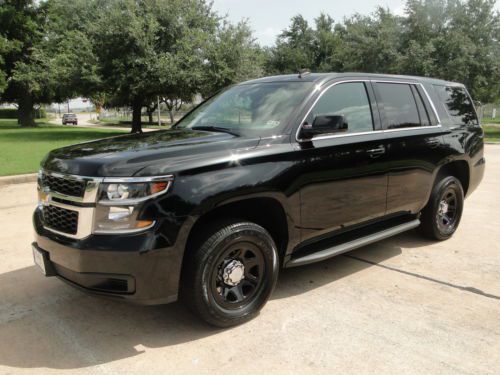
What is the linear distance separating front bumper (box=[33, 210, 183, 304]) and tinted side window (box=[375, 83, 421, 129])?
2675 mm

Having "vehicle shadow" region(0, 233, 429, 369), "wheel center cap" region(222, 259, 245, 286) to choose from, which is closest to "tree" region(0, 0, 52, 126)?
"vehicle shadow" region(0, 233, 429, 369)

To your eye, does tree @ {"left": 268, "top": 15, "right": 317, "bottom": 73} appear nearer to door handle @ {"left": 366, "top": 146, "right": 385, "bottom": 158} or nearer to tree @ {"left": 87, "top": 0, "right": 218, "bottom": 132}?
tree @ {"left": 87, "top": 0, "right": 218, "bottom": 132}

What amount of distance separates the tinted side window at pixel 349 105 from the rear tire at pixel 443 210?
4.92ft

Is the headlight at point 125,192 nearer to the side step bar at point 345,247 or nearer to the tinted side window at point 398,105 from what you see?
the side step bar at point 345,247

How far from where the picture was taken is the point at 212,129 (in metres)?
4.04

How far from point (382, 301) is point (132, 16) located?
759 inches

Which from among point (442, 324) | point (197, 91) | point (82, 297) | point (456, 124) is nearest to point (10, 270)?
point (82, 297)

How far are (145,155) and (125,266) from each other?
2.45 feet

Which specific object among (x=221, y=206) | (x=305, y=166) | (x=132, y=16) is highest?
(x=132, y=16)

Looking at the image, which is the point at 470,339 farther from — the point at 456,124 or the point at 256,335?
the point at 456,124

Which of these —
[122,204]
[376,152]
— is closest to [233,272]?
[122,204]

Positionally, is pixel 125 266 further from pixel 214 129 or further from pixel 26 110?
pixel 26 110

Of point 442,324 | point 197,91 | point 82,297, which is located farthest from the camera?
point 197,91

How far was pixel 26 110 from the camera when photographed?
3497cm
